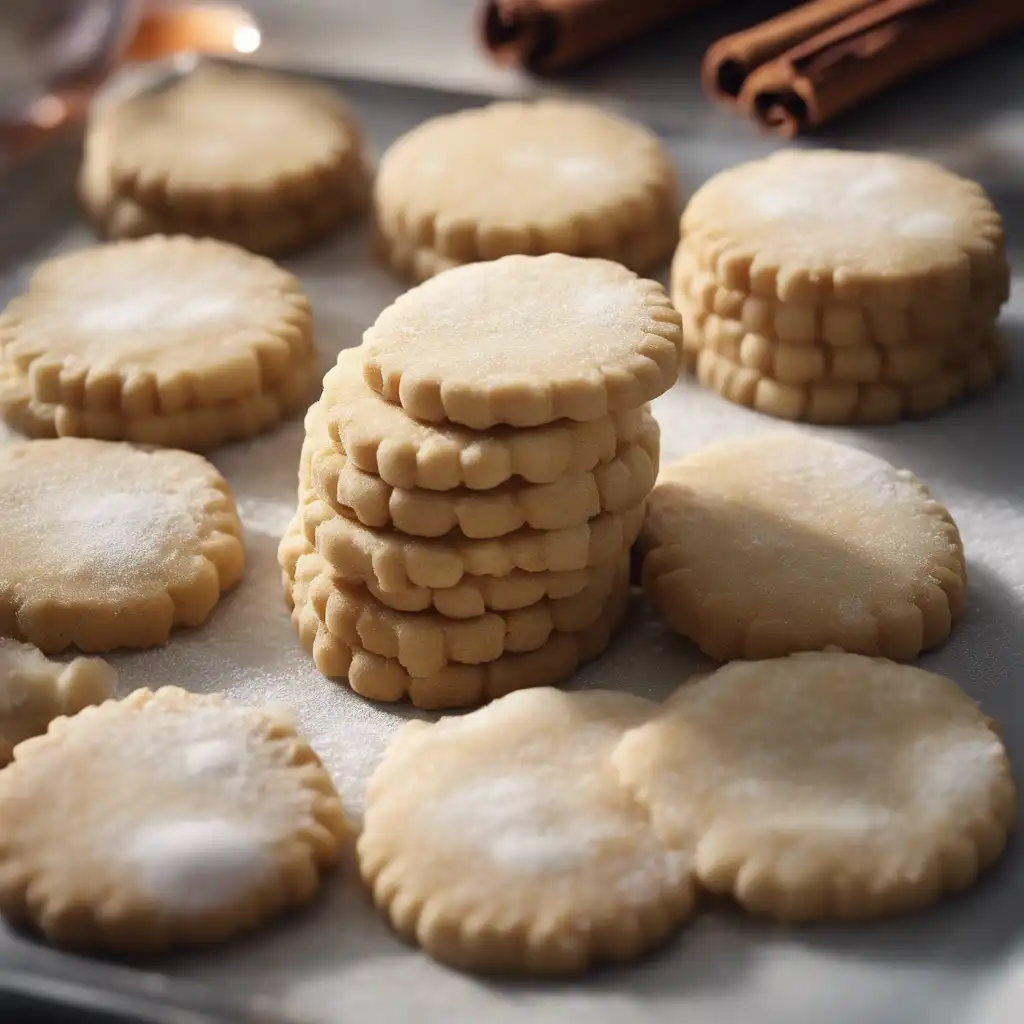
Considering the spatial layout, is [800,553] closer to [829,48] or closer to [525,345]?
[525,345]

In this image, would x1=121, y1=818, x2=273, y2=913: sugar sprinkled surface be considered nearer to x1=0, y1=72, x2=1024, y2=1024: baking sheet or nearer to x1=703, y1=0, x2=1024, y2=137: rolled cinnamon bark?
x1=0, y1=72, x2=1024, y2=1024: baking sheet

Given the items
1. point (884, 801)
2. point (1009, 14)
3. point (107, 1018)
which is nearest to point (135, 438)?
point (107, 1018)

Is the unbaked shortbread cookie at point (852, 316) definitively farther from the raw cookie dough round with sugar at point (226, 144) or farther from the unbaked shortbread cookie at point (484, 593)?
the raw cookie dough round with sugar at point (226, 144)

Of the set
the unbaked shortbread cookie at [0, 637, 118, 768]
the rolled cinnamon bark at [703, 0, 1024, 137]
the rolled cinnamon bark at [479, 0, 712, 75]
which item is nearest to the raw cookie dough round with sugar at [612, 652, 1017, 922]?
the unbaked shortbread cookie at [0, 637, 118, 768]

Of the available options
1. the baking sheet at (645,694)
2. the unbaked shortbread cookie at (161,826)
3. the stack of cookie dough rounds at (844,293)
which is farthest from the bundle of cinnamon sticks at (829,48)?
the unbaked shortbread cookie at (161,826)

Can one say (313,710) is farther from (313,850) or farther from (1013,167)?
(1013,167)
